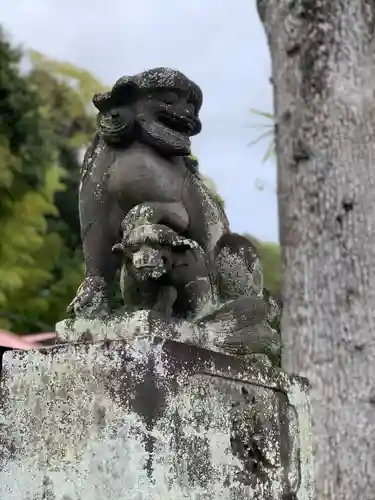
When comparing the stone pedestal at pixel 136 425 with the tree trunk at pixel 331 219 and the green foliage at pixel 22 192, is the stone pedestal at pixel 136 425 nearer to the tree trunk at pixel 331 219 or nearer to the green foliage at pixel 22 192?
the tree trunk at pixel 331 219

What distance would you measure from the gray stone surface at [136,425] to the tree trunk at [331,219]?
2.01 metres

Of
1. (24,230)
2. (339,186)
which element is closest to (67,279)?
(24,230)

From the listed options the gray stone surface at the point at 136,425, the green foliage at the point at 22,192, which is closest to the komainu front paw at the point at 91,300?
the gray stone surface at the point at 136,425

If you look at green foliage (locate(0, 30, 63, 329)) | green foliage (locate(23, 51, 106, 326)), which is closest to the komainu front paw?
green foliage (locate(0, 30, 63, 329))

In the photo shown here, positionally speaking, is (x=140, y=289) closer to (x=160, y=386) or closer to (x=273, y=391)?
(x=160, y=386)

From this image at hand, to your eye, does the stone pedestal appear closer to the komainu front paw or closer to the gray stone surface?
the gray stone surface

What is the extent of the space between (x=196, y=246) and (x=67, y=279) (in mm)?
9705

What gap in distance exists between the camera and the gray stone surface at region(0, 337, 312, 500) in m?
1.85

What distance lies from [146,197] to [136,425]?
2.15ft

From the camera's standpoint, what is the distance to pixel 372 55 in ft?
15.0

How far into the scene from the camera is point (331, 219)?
14.4 feet

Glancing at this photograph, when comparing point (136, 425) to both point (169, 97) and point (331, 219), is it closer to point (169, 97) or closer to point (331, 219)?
point (169, 97)

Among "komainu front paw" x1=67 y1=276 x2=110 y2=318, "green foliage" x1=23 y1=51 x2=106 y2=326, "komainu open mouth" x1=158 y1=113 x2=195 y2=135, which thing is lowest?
"komainu front paw" x1=67 y1=276 x2=110 y2=318

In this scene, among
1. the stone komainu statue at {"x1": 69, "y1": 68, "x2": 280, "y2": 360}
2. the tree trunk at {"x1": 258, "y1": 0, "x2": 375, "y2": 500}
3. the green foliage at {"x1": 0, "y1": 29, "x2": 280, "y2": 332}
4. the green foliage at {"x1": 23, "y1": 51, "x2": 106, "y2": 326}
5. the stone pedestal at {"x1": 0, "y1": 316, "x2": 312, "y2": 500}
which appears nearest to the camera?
the stone pedestal at {"x1": 0, "y1": 316, "x2": 312, "y2": 500}
